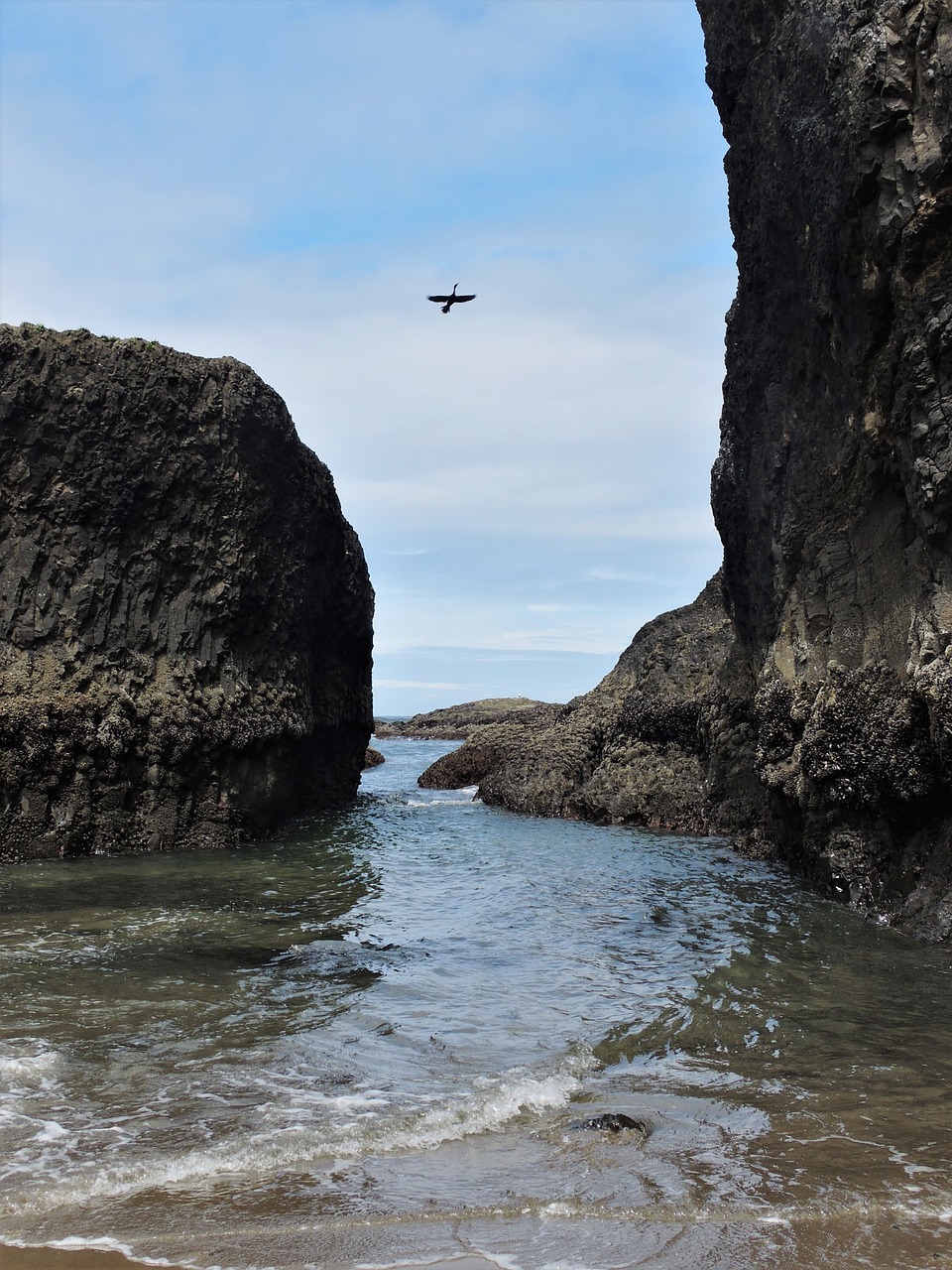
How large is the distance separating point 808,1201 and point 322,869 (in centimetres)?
1222

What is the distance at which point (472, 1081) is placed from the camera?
22.5ft

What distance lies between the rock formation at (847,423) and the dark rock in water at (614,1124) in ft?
19.3

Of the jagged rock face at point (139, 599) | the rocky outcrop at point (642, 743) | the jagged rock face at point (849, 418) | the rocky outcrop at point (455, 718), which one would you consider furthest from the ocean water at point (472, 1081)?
the rocky outcrop at point (455, 718)

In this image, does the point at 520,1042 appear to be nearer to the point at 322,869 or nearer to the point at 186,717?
the point at 322,869

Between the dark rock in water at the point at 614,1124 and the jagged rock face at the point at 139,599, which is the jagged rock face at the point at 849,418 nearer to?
the dark rock in water at the point at 614,1124

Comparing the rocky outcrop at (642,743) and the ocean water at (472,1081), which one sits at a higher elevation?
the rocky outcrop at (642,743)

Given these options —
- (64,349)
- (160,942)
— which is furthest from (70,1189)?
(64,349)

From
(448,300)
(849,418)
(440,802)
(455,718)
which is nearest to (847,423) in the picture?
(849,418)

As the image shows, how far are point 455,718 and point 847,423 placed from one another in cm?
7447

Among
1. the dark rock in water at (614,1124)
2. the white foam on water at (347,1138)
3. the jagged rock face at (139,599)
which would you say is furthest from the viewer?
the jagged rock face at (139,599)

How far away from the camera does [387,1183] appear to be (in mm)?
5270

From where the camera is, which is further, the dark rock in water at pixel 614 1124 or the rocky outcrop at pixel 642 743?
the rocky outcrop at pixel 642 743

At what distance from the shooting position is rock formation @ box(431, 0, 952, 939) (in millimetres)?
10656

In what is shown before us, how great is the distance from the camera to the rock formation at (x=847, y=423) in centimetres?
1066
